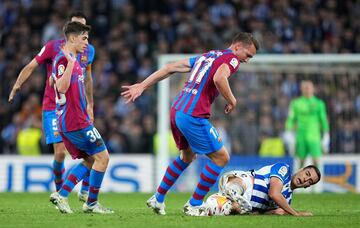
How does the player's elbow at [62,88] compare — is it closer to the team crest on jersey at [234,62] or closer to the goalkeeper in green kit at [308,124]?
the team crest on jersey at [234,62]

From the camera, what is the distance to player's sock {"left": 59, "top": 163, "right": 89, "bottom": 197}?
10.3m

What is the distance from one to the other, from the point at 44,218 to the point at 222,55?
109 inches

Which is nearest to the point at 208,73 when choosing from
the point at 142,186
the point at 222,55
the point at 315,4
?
the point at 222,55

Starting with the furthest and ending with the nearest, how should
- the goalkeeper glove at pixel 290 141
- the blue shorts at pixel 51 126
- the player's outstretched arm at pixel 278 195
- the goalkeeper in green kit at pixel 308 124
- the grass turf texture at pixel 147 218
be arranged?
the goalkeeper glove at pixel 290 141 → the goalkeeper in green kit at pixel 308 124 → the blue shorts at pixel 51 126 → the player's outstretched arm at pixel 278 195 → the grass turf texture at pixel 147 218

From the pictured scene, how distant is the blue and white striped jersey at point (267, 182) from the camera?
999 cm

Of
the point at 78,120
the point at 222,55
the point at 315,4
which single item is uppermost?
the point at 315,4

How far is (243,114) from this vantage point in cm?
1947

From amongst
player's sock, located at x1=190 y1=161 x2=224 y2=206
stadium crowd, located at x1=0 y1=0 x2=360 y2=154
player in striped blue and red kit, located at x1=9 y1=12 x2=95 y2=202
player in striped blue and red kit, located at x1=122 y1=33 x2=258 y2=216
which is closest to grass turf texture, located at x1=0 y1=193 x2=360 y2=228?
player's sock, located at x1=190 y1=161 x2=224 y2=206

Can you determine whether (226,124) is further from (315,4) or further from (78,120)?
(78,120)

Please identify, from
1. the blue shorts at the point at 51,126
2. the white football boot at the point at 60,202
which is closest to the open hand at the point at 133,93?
the white football boot at the point at 60,202

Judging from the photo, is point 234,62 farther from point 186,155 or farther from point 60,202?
point 60,202

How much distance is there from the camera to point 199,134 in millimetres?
9945

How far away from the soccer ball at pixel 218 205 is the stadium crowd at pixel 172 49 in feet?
30.1

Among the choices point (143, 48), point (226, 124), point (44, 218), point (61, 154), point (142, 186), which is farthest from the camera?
point (143, 48)
